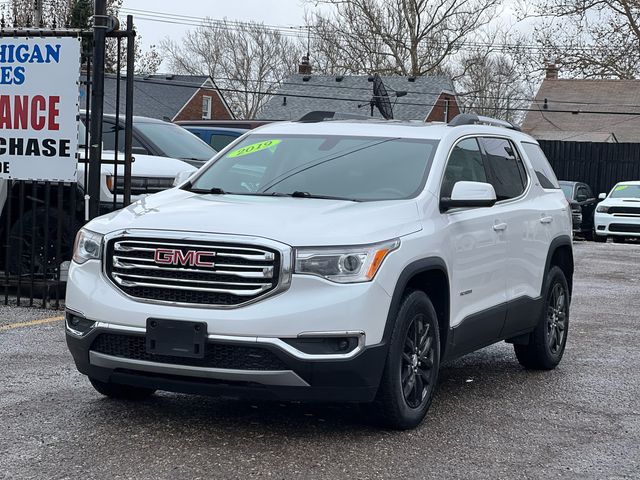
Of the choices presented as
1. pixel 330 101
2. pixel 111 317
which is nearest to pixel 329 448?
pixel 111 317

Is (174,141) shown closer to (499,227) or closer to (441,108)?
(499,227)

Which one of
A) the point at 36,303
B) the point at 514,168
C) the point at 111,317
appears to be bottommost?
the point at 36,303

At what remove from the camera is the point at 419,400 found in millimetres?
6027

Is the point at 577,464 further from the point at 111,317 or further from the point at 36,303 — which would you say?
the point at 36,303

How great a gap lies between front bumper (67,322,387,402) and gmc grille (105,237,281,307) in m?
0.23

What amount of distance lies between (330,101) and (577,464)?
167 ft

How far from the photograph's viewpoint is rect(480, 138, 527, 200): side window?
7.51 meters

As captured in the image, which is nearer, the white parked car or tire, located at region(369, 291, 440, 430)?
tire, located at region(369, 291, 440, 430)

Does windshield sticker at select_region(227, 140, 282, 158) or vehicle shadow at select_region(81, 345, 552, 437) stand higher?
A: windshield sticker at select_region(227, 140, 282, 158)

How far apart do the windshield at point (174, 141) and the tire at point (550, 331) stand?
597 centimetres

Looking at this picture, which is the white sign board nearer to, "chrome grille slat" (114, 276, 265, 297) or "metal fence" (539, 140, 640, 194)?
"chrome grille slat" (114, 276, 265, 297)

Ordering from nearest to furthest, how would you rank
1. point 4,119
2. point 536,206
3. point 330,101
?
point 536,206 → point 4,119 → point 330,101

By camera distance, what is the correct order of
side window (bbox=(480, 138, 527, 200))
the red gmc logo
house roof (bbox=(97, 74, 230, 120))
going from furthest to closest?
house roof (bbox=(97, 74, 230, 120)) < side window (bbox=(480, 138, 527, 200)) < the red gmc logo

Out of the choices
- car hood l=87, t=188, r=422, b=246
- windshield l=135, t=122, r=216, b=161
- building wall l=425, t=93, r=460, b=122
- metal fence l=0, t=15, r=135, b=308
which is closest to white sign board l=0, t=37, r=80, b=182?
metal fence l=0, t=15, r=135, b=308
